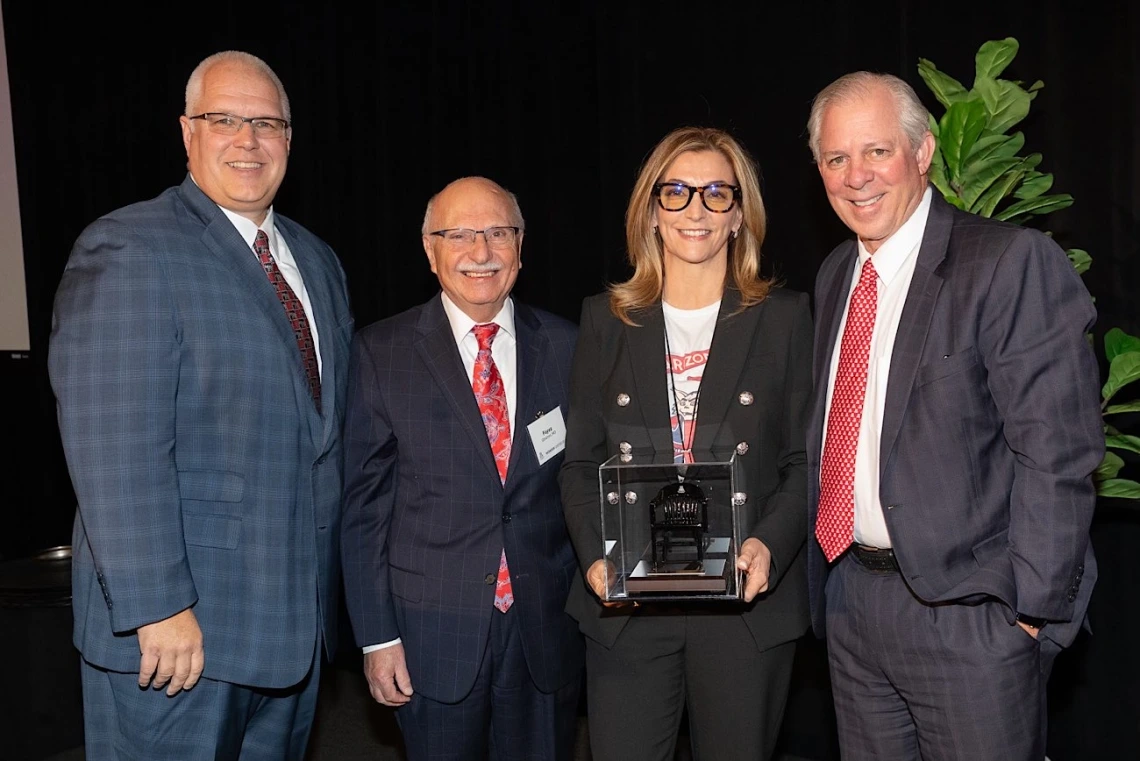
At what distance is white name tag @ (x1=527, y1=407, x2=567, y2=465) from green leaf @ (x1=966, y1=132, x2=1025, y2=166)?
59.5 inches

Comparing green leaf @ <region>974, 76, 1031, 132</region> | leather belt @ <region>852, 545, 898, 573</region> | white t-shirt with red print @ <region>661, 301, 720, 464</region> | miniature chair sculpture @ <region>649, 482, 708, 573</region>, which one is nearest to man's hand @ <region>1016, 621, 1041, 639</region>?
leather belt @ <region>852, 545, 898, 573</region>

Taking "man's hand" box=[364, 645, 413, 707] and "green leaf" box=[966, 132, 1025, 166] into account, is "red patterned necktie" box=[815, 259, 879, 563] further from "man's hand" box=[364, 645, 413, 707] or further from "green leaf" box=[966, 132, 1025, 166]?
"man's hand" box=[364, 645, 413, 707]

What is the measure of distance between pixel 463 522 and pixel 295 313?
0.69m

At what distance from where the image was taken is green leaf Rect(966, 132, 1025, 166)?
10.9 ft

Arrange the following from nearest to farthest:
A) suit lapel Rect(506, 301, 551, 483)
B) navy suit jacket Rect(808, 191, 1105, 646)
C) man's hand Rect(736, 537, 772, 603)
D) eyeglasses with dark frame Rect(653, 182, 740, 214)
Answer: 1. navy suit jacket Rect(808, 191, 1105, 646)
2. man's hand Rect(736, 537, 772, 603)
3. eyeglasses with dark frame Rect(653, 182, 740, 214)
4. suit lapel Rect(506, 301, 551, 483)

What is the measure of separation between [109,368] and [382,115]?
298cm

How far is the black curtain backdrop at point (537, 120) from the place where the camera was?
12.0ft

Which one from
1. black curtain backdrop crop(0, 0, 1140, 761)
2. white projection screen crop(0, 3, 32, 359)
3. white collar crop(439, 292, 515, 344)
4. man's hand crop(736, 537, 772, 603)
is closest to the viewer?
man's hand crop(736, 537, 772, 603)

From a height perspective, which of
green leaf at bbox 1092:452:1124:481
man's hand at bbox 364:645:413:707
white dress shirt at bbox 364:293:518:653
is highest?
white dress shirt at bbox 364:293:518:653

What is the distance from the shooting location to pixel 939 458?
2398 millimetres

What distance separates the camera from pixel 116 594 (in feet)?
8.13

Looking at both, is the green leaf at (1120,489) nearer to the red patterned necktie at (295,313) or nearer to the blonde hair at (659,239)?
the blonde hair at (659,239)

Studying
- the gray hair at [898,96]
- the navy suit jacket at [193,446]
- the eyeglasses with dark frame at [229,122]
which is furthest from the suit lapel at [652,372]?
the eyeglasses with dark frame at [229,122]

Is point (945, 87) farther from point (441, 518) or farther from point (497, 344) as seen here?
point (441, 518)
